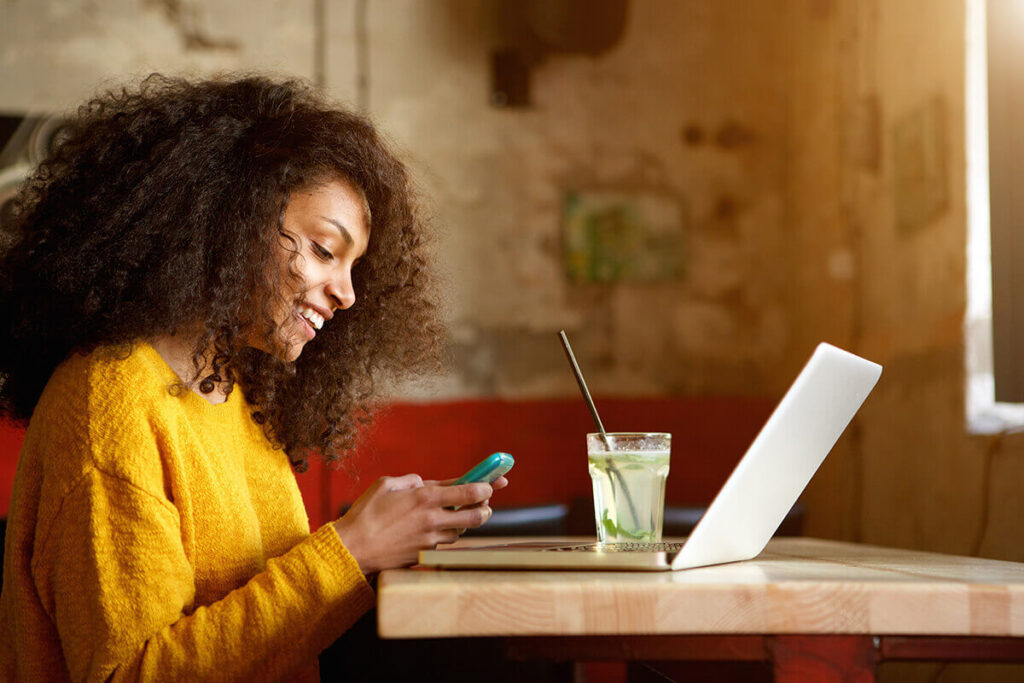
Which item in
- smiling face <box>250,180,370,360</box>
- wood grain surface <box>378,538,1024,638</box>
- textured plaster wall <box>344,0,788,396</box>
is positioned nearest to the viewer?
wood grain surface <box>378,538,1024,638</box>

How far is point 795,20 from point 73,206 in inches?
108

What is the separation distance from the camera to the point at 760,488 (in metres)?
0.97

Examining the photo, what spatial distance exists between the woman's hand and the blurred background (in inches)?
76.9

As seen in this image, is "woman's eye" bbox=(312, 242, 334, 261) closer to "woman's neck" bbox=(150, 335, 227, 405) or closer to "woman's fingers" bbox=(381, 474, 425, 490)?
"woman's neck" bbox=(150, 335, 227, 405)

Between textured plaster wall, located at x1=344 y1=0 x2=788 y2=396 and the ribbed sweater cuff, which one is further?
textured plaster wall, located at x1=344 y1=0 x2=788 y2=396

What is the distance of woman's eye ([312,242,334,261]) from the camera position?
1383mm

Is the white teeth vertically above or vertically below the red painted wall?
above

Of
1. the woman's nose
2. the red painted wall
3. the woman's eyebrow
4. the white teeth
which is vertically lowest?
the red painted wall

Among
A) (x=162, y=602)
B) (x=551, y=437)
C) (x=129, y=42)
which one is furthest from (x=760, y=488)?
(x=129, y=42)

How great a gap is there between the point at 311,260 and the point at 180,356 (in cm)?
21

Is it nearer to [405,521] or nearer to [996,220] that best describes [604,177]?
[996,220]

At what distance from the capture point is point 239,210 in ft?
4.43

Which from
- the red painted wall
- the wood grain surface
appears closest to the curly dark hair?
the wood grain surface

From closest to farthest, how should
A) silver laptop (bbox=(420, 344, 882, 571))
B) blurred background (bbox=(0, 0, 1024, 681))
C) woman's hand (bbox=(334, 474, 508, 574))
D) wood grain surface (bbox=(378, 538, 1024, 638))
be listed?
wood grain surface (bbox=(378, 538, 1024, 638)) < silver laptop (bbox=(420, 344, 882, 571)) < woman's hand (bbox=(334, 474, 508, 574)) < blurred background (bbox=(0, 0, 1024, 681))
